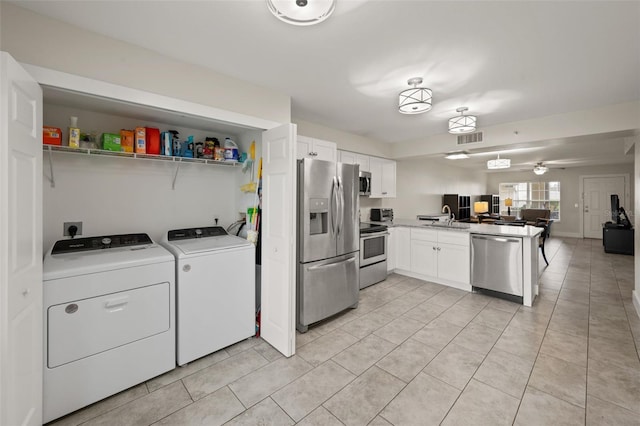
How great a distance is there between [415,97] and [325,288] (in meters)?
2.12

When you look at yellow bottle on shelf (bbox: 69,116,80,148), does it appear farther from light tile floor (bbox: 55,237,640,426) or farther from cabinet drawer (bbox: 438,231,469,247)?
cabinet drawer (bbox: 438,231,469,247)

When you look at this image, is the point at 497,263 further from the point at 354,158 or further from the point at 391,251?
the point at 354,158

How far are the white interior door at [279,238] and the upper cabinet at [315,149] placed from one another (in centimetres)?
88

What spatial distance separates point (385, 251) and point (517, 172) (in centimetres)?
898

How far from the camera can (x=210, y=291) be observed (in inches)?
89.3

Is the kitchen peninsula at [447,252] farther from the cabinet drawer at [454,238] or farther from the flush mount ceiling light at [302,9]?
the flush mount ceiling light at [302,9]

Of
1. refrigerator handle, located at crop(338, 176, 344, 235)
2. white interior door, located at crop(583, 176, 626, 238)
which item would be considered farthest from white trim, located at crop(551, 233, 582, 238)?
refrigerator handle, located at crop(338, 176, 344, 235)

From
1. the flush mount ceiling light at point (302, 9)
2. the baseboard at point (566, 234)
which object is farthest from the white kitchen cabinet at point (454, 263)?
the baseboard at point (566, 234)

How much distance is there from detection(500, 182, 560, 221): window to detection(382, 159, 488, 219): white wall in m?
2.47

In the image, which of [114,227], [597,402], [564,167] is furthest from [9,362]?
[564,167]

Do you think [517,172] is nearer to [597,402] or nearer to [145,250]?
[597,402]

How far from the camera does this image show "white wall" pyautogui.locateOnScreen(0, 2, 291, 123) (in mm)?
1577

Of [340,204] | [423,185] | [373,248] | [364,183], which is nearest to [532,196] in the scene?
[423,185]

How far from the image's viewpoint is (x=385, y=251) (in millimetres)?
4293
